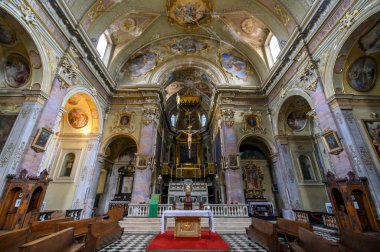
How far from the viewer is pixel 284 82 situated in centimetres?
1080

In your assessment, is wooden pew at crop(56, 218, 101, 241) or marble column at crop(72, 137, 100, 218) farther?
marble column at crop(72, 137, 100, 218)

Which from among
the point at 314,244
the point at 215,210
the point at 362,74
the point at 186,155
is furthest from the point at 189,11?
the point at 314,244

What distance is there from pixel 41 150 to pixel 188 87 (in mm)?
14678

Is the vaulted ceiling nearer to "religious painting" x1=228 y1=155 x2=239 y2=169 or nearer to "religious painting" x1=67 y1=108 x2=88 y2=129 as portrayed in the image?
"religious painting" x1=67 y1=108 x2=88 y2=129

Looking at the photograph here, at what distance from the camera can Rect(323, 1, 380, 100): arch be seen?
18.5ft

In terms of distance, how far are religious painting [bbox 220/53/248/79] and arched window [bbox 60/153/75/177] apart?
43.1ft

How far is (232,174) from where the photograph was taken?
11.3 metres

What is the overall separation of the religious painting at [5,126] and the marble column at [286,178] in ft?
43.9

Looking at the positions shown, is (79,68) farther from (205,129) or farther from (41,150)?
(205,129)

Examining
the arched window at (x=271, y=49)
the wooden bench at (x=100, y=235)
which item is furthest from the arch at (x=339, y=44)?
the wooden bench at (x=100, y=235)

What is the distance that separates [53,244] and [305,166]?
40.1 feet

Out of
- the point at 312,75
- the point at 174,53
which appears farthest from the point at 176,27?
the point at 312,75

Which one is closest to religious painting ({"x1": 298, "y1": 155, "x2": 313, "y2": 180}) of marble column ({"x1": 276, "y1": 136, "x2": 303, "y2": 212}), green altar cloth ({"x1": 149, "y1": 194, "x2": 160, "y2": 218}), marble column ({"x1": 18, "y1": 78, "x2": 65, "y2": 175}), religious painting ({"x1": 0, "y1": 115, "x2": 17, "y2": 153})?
marble column ({"x1": 276, "y1": 136, "x2": 303, "y2": 212})

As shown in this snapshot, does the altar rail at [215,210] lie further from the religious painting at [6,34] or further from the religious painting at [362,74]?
the religious painting at [6,34]
